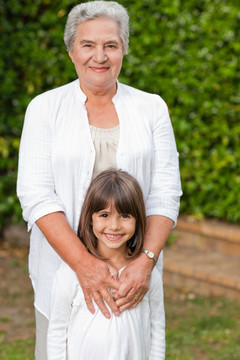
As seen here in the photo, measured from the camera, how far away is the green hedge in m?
5.63

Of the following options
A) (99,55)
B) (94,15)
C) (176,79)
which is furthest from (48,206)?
(176,79)

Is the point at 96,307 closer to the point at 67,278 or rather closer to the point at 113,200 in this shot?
the point at 67,278

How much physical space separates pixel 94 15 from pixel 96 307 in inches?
46.1

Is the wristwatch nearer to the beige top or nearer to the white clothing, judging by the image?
the white clothing

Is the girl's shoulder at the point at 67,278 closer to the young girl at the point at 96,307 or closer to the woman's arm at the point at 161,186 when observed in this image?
the young girl at the point at 96,307

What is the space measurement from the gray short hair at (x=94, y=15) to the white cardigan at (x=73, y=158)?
0.25 m

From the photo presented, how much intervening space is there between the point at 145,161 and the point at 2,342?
2.34 metres

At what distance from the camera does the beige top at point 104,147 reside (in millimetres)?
2670

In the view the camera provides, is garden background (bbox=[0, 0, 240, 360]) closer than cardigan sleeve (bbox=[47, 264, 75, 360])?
No

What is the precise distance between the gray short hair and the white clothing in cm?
96

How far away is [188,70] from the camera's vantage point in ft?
18.8

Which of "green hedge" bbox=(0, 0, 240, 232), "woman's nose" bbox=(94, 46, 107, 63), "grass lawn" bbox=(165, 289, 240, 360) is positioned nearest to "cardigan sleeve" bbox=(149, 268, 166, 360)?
"woman's nose" bbox=(94, 46, 107, 63)

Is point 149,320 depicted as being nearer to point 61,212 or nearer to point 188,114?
point 61,212

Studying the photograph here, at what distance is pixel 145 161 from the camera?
271cm
